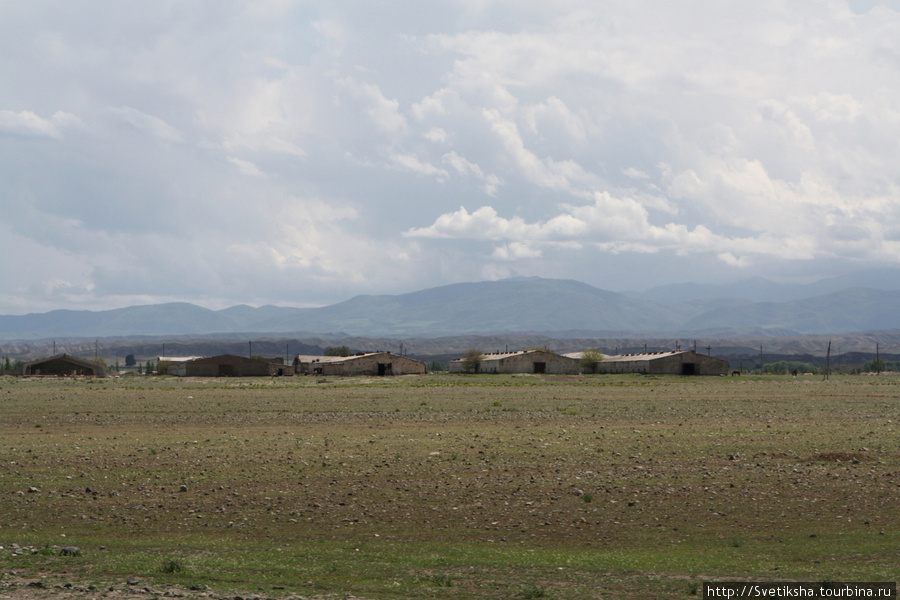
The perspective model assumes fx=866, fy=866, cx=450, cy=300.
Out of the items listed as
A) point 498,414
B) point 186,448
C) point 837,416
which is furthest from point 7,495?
point 837,416

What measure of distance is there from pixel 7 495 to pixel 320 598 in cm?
1179

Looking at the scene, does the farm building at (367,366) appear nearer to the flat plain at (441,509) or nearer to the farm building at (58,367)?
the farm building at (58,367)

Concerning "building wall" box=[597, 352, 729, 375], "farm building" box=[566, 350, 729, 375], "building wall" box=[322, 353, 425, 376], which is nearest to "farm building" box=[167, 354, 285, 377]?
"building wall" box=[322, 353, 425, 376]

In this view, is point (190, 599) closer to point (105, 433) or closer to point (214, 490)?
point (214, 490)

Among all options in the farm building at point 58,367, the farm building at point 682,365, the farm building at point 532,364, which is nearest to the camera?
the farm building at point 58,367

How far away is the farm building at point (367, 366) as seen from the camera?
425 ft

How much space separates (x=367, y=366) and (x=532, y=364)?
27629 millimetres

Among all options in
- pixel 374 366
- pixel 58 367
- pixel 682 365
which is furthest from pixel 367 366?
pixel 682 365

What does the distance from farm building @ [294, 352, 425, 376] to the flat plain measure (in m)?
92.7

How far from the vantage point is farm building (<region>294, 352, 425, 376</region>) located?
130m

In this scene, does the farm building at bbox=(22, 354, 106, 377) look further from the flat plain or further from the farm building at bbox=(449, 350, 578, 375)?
the flat plain

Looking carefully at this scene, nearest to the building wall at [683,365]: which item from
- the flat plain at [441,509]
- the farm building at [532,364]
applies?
the farm building at [532,364]

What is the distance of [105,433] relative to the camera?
3441 centimetres

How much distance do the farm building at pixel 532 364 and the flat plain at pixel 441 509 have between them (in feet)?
341
